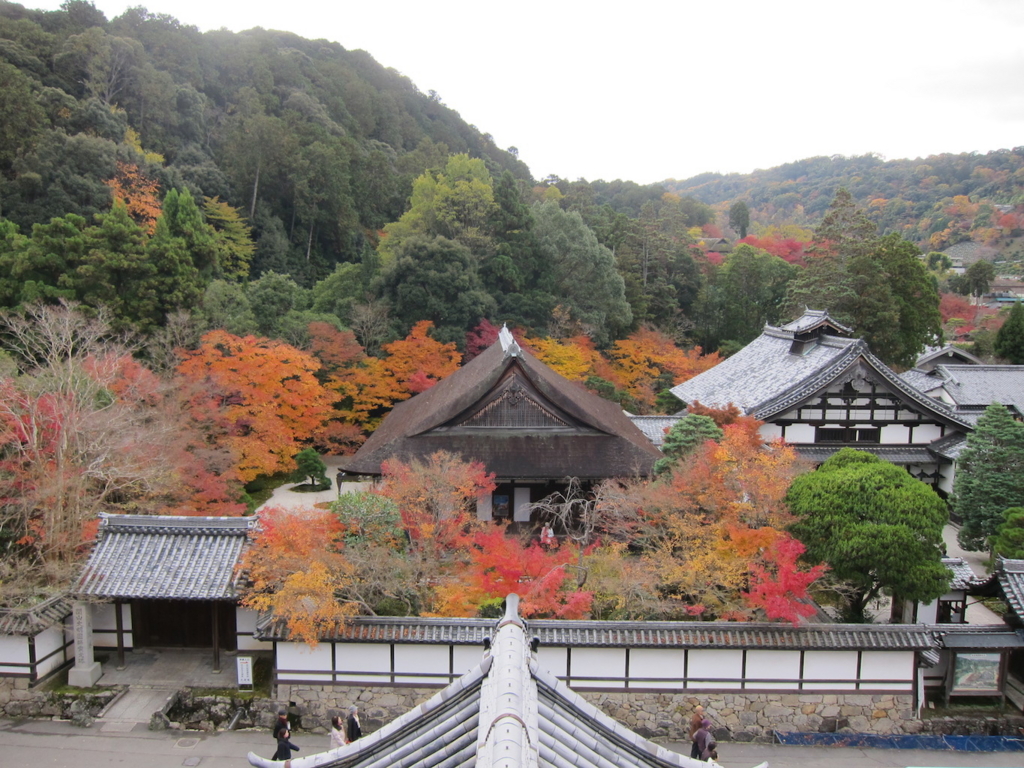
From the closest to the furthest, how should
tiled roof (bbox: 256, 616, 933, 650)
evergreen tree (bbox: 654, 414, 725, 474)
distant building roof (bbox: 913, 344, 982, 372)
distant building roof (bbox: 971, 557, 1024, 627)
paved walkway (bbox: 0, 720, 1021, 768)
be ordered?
paved walkway (bbox: 0, 720, 1021, 768)
tiled roof (bbox: 256, 616, 933, 650)
distant building roof (bbox: 971, 557, 1024, 627)
evergreen tree (bbox: 654, 414, 725, 474)
distant building roof (bbox: 913, 344, 982, 372)

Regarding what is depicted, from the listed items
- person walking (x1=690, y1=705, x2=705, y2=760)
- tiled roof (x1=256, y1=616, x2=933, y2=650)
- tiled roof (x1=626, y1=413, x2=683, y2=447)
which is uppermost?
tiled roof (x1=626, y1=413, x2=683, y2=447)

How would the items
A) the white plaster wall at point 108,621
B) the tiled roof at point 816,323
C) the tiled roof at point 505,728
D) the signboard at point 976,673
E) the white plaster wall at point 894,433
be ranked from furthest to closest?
the tiled roof at point 816,323 < the white plaster wall at point 894,433 < the white plaster wall at point 108,621 < the signboard at point 976,673 < the tiled roof at point 505,728

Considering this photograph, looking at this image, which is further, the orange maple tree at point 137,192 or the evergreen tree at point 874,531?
the orange maple tree at point 137,192

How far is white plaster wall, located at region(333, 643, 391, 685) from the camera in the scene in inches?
541

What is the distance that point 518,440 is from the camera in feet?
71.8

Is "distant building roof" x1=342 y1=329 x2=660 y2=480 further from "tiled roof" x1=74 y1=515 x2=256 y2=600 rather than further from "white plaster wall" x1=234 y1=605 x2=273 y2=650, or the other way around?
"white plaster wall" x1=234 y1=605 x2=273 y2=650

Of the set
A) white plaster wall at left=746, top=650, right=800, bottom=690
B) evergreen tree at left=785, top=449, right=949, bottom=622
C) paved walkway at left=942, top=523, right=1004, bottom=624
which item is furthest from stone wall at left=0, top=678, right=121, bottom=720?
paved walkway at left=942, top=523, right=1004, bottom=624

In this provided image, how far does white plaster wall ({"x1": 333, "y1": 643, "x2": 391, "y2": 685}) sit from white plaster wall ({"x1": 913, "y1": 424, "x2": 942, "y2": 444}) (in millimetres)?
19319

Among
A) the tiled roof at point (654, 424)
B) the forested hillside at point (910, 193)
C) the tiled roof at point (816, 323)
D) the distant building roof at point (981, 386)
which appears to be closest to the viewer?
the tiled roof at point (816, 323)

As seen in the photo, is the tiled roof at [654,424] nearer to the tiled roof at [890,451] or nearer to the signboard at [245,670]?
the tiled roof at [890,451]

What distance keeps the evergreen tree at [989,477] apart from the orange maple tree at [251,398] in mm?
20605

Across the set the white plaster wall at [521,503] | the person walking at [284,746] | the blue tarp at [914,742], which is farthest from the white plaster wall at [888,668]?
the person walking at [284,746]

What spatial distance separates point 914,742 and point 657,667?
4.92 meters

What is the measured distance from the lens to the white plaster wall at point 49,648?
14117 millimetres
